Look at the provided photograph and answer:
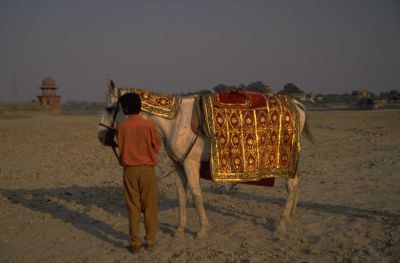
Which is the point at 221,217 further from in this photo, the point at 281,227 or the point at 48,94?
the point at 48,94

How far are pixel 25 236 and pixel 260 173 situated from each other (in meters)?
3.35

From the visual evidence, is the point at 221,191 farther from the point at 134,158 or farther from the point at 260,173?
the point at 134,158

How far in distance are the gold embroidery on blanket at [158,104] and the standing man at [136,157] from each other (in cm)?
49

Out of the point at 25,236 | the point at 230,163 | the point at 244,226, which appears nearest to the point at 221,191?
the point at 244,226

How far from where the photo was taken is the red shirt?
439cm

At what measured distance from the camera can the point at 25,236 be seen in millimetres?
5375

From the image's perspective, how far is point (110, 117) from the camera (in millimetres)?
5059

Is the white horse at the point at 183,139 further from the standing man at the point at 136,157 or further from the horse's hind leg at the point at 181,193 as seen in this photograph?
the standing man at the point at 136,157

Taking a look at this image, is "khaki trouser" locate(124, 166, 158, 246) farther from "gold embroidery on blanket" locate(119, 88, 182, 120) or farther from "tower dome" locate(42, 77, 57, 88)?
"tower dome" locate(42, 77, 57, 88)

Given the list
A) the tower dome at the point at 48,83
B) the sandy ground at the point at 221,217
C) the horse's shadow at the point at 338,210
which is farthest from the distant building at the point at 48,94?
the horse's shadow at the point at 338,210

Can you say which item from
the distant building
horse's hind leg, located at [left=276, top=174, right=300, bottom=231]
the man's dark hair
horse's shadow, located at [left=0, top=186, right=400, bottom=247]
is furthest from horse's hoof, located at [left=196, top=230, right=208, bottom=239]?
the distant building

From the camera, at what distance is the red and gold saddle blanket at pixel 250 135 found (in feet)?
16.5

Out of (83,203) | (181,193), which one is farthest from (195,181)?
(83,203)

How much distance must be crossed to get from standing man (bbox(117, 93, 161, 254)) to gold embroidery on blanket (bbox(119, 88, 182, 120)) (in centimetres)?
49
